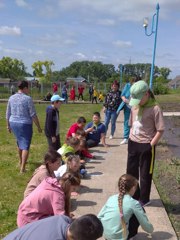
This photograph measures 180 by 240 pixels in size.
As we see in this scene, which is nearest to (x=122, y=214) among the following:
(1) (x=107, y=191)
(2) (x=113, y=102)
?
(1) (x=107, y=191)

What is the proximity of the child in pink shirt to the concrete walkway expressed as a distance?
108 cm

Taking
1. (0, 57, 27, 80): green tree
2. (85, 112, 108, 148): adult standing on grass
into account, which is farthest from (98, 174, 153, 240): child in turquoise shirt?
(0, 57, 27, 80): green tree

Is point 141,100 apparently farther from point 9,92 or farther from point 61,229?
point 9,92

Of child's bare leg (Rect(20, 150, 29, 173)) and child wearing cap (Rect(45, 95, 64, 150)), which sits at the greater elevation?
child wearing cap (Rect(45, 95, 64, 150))

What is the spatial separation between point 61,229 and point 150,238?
2067 millimetres

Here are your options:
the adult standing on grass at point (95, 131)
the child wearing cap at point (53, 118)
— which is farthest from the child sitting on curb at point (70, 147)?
the adult standing on grass at point (95, 131)

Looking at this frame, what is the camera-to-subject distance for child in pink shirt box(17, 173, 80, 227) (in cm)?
396

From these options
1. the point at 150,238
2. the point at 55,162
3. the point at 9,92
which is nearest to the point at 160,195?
the point at 150,238

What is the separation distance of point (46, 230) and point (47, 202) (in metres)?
1.25

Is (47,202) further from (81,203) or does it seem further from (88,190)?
(88,190)

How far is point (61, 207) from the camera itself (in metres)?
3.95

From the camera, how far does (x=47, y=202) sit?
3.99 meters

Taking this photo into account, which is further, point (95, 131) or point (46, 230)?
point (95, 131)

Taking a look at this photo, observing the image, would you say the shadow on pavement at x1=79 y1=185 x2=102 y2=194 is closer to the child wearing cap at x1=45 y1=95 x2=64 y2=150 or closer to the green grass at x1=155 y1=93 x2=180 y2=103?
the child wearing cap at x1=45 y1=95 x2=64 y2=150
